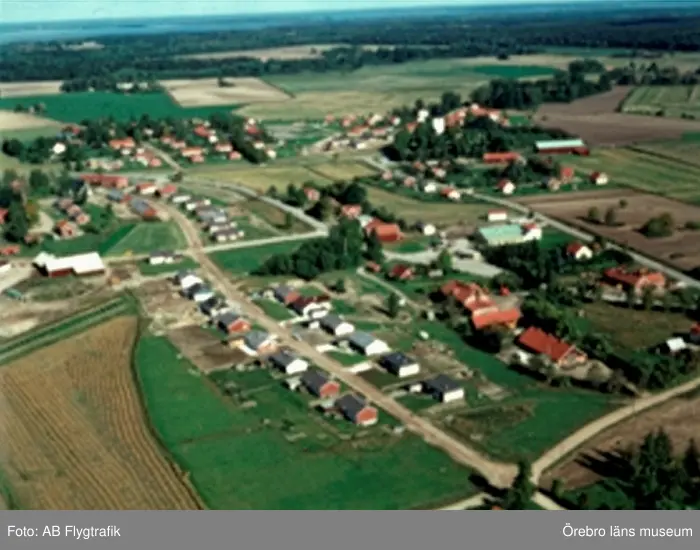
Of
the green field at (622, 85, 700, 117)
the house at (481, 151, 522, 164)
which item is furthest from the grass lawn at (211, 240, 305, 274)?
the green field at (622, 85, 700, 117)

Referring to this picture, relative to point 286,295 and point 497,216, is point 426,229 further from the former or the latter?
point 286,295

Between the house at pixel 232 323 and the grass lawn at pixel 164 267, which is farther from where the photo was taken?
the grass lawn at pixel 164 267

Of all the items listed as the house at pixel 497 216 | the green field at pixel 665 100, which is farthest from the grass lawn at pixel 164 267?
the green field at pixel 665 100

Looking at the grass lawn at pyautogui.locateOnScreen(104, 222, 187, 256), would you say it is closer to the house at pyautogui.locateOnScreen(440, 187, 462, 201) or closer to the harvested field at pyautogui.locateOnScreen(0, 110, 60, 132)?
the house at pyautogui.locateOnScreen(440, 187, 462, 201)

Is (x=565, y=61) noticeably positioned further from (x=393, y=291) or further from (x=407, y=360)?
(x=407, y=360)

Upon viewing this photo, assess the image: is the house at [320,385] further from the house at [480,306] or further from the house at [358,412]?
the house at [480,306]

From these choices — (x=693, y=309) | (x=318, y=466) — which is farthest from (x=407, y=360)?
(x=693, y=309)
